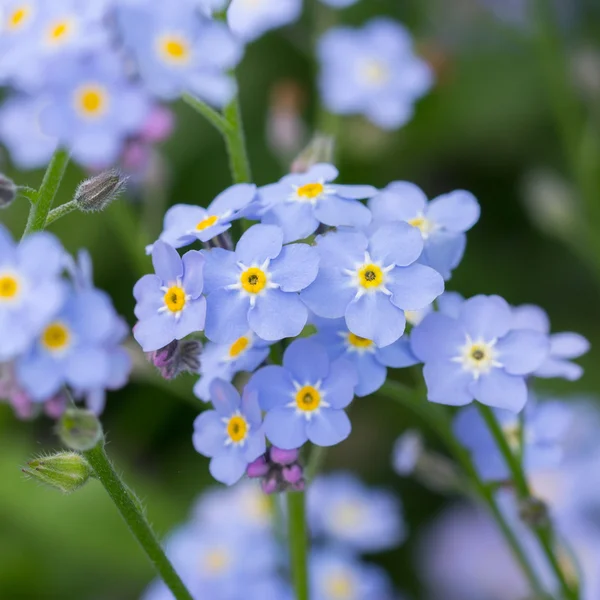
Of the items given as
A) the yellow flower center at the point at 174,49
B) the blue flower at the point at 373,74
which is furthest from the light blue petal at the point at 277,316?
the blue flower at the point at 373,74

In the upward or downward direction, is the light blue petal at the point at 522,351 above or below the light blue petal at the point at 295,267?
below

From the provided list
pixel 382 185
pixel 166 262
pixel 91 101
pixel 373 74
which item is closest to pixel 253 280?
pixel 166 262

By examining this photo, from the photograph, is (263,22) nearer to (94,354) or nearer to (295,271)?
(295,271)

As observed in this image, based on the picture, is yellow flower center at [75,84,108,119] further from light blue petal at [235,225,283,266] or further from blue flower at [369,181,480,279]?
blue flower at [369,181,480,279]

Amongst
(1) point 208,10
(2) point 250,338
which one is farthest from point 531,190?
(2) point 250,338

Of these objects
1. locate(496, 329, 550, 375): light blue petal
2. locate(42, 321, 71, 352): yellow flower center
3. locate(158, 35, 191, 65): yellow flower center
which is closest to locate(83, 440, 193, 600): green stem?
locate(42, 321, 71, 352): yellow flower center

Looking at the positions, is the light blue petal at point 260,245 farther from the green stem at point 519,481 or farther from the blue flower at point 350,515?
the blue flower at point 350,515
